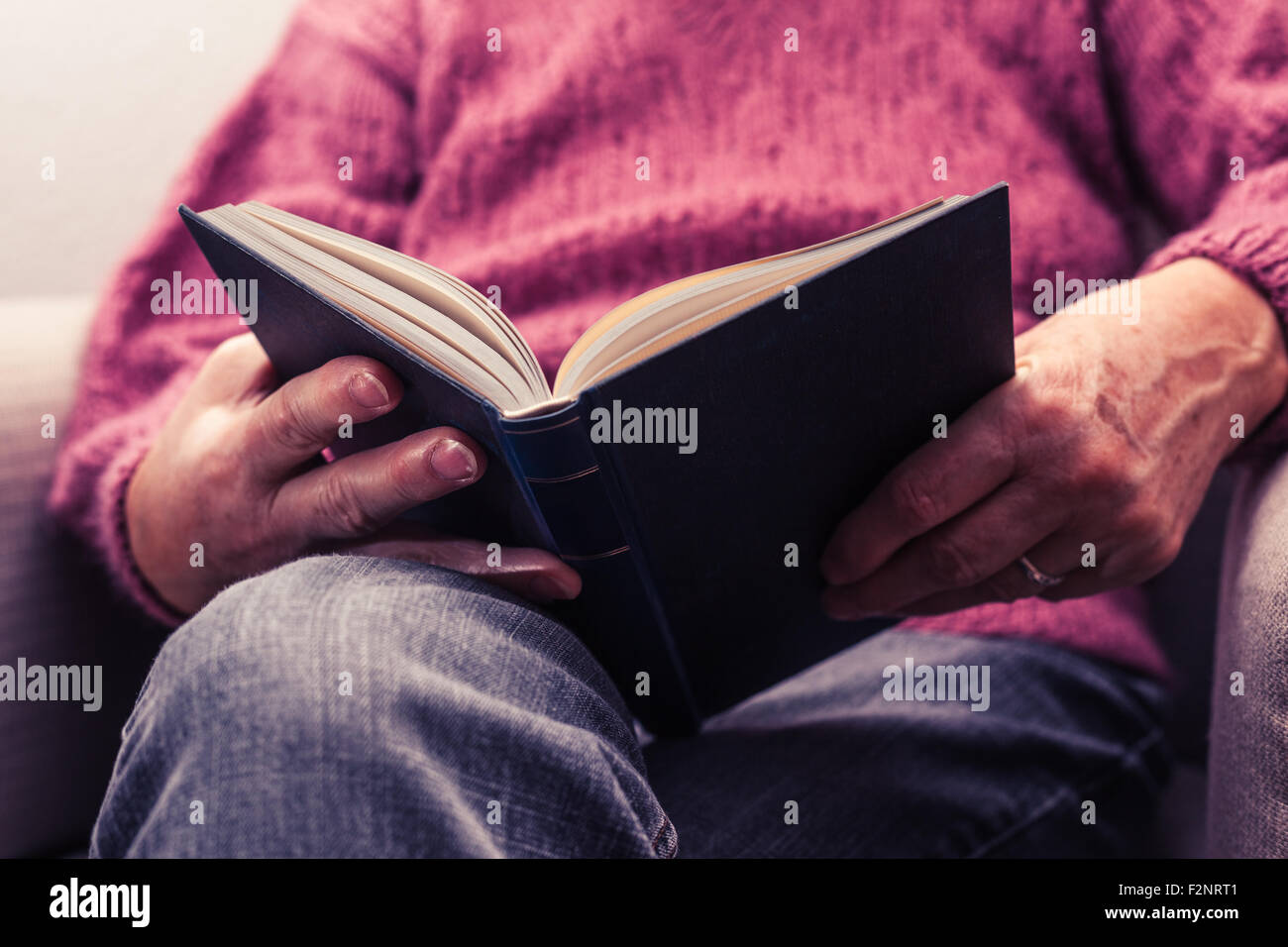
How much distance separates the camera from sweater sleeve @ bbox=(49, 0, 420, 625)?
63 centimetres

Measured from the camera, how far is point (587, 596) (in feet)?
1.43

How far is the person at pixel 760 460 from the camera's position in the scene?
35cm

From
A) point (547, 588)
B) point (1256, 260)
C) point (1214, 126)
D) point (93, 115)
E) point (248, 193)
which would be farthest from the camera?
point (93, 115)

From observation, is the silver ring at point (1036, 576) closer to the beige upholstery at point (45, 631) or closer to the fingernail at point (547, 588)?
the fingernail at point (547, 588)

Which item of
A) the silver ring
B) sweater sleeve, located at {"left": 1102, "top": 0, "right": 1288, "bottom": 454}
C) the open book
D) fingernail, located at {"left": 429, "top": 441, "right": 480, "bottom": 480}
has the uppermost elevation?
sweater sleeve, located at {"left": 1102, "top": 0, "right": 1288, "bottom": 454}

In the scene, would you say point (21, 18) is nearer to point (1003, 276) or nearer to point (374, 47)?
point (374, 47)

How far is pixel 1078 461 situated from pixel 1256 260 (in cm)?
22

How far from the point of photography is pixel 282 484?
0.50m

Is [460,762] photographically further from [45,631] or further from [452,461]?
[45,631]

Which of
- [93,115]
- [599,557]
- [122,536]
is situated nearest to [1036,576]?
[599,557]

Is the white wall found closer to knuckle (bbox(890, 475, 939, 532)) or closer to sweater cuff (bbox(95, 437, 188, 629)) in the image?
sweater cuff (bbox(95, 437, 188, 629))

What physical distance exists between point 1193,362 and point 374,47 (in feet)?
2.56

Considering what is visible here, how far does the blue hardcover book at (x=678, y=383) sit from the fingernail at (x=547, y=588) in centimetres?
1

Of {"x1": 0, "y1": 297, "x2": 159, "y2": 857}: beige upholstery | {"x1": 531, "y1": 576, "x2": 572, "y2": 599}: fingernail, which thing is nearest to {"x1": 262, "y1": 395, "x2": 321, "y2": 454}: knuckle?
{"x1": 531, "y1": 576, "x2": 572, "y2": 599}: fingernail
